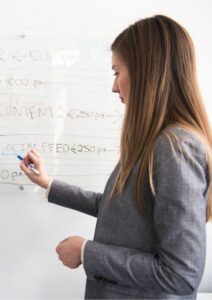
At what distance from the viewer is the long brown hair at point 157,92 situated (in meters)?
0.70

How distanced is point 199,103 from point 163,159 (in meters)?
0.18

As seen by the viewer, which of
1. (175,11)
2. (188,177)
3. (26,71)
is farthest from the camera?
(175,11)

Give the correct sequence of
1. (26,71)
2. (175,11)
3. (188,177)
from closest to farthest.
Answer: (188,177) → (26,71) → (175,11)

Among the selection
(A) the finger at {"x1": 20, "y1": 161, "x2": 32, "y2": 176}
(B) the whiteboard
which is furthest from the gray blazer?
(B) the whiteboard

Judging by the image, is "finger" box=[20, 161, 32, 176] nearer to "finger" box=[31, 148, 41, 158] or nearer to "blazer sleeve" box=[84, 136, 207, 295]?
"finger" box=[31, 148, 41, 158]

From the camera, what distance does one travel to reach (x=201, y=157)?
2.18ft

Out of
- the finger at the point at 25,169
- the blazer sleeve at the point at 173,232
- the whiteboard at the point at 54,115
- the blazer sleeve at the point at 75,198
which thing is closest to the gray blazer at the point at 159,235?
the blazer sleeve at the point at 173,232

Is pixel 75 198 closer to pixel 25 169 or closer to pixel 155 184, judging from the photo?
pixel 25 169

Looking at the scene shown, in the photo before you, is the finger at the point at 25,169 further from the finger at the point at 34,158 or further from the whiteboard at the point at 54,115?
the whiteboard at the point at 54,115

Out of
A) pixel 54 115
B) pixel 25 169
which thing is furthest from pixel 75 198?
pixel 54 115

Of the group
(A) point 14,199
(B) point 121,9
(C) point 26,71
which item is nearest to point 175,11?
(B) point 121,9

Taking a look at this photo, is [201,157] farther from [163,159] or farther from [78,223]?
[78,223]

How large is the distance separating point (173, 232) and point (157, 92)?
0.98 feet

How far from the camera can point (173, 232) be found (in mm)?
625
